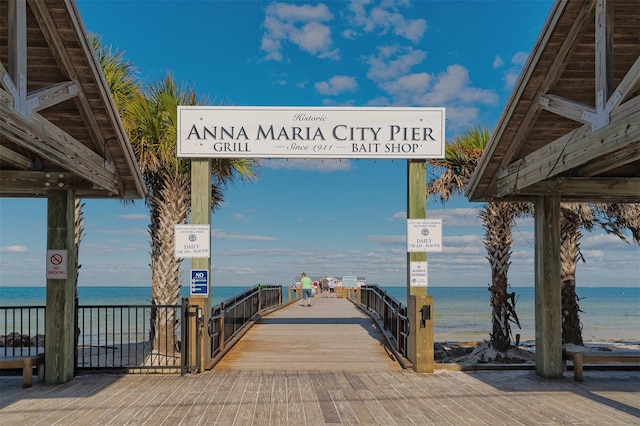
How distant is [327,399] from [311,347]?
4112 millimetres

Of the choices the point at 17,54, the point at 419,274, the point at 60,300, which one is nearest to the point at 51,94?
the point at 17,54

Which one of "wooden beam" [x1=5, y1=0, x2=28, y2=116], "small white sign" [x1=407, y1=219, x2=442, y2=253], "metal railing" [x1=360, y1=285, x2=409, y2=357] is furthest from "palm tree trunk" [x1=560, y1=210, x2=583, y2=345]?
"wooden beam" [x1=5, y1=0, x2=28, y2=116]

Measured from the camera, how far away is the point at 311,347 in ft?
37.6

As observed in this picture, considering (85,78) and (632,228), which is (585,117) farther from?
(632,228)

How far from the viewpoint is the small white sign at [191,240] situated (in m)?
9.32

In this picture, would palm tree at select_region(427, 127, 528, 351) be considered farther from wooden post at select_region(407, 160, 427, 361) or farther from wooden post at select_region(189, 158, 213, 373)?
wooden post at select_region(189, 158, 213, 373)

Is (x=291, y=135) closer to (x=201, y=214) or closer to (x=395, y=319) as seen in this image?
(x=201, y=214)

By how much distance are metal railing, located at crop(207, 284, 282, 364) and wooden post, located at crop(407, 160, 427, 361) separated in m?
3.58

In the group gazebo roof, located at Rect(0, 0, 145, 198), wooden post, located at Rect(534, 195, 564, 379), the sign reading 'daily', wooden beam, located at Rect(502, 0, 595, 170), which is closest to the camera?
gazebo roof, located at Rect(0, 0, 145, 198)

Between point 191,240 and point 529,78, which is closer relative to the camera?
point 529,78

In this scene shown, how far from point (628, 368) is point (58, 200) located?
10200 mm

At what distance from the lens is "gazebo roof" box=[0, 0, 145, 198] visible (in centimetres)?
539

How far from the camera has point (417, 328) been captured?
9.33 metres

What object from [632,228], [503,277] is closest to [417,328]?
[503,277]
